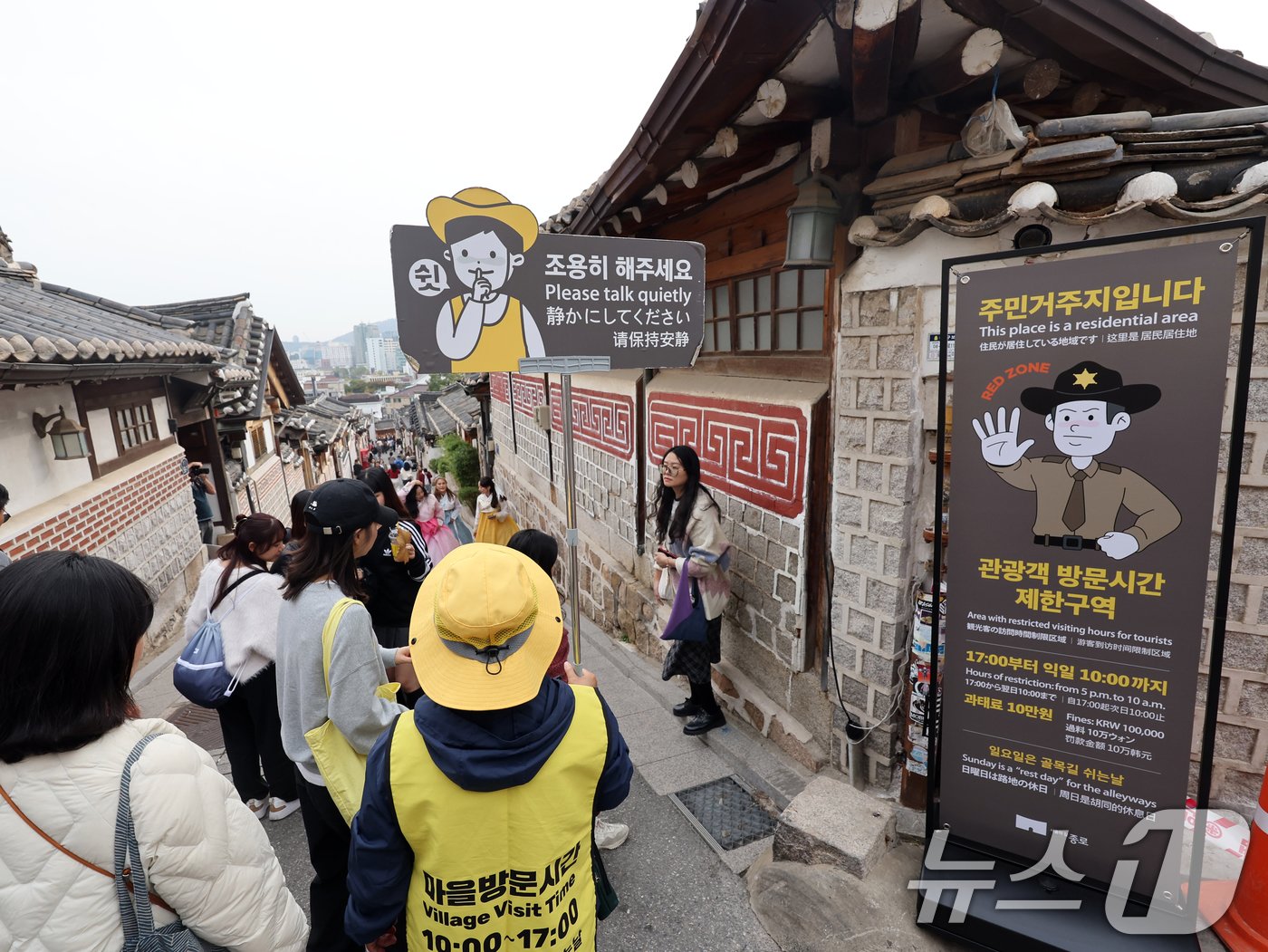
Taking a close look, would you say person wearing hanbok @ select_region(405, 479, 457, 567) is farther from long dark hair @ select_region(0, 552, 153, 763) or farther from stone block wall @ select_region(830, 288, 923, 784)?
long dark hair @ select_region(0, 552, 153, 763)

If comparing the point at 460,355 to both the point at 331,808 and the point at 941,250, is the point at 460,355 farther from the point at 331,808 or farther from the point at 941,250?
the point at 941,250

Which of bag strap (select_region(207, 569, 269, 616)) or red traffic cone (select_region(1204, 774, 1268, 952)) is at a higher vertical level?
bag strap (select_region(207, 569, 269, 616))

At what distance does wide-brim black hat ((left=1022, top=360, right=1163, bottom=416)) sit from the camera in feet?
6.66

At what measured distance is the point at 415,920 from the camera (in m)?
1.61

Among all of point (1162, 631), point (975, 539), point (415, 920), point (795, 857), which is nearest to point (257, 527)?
point (415, 920)

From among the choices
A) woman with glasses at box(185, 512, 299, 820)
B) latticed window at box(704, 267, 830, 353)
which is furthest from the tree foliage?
woman with glasses at box(185, 512, 299, 820)

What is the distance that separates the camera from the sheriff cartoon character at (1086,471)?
2.06 m

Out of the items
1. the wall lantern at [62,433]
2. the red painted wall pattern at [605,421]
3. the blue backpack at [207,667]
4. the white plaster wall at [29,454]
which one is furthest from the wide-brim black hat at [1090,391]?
the wall lantern at [62,433]

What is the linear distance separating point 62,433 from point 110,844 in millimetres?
5857

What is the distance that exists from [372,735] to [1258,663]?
133 inches

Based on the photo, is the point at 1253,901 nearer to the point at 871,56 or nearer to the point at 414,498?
the point at 871,56

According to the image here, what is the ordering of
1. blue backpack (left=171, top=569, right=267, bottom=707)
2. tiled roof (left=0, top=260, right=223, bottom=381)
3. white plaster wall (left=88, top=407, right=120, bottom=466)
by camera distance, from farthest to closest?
white plaster wall (left=88, top=407, right=120, bottom=466), tiled roof (left=0, top=260, right=223, bottom=381), blue backpack (left=171, top=569, right=267, bottom=707)

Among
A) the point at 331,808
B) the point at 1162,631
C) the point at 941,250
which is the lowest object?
the point at 331,808

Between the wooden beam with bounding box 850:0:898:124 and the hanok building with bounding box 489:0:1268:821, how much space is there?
1cm
